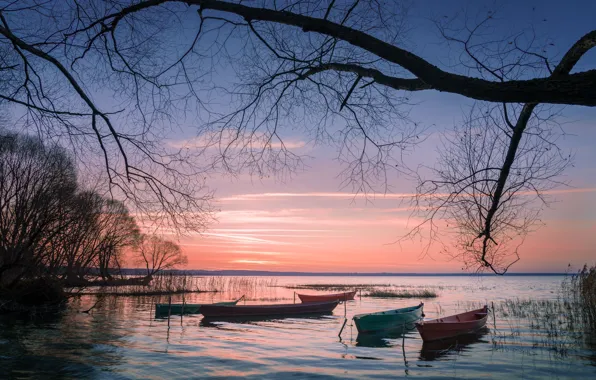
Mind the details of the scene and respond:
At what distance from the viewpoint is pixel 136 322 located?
870 inches

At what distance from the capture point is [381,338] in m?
19.3

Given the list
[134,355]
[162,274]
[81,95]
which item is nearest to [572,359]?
[134,355]

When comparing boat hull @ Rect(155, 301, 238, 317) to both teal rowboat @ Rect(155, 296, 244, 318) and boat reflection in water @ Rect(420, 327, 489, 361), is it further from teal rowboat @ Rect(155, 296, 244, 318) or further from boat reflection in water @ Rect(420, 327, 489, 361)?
boat reflection in water @ Rect(420, 327, 489, 361)

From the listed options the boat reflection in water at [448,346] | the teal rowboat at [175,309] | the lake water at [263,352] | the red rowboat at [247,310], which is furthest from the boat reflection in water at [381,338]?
the teal rowboat at [175,309]

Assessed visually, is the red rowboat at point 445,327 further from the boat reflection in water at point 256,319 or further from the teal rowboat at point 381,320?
the boat reflection in water at point 256,319

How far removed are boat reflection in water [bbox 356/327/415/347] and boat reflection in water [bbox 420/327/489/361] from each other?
1.21m

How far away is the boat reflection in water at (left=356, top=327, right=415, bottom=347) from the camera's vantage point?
17578 mm

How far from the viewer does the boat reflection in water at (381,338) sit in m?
17.6

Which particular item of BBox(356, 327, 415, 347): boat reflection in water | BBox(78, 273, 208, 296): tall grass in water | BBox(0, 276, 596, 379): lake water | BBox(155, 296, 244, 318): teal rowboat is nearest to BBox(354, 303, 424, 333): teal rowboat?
BBox(356, 327, 415, 347): boat reflection in water

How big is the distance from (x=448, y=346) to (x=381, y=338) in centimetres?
328

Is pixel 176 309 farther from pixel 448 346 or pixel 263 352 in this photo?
pixel 448 346

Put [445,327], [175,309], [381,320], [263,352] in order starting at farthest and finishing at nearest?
[175,309] → [381,320] → [445,327] → [263,352]

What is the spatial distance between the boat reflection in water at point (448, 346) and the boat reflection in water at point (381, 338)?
1210 millimetres

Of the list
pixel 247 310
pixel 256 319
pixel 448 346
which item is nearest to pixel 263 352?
pixel 448 346
